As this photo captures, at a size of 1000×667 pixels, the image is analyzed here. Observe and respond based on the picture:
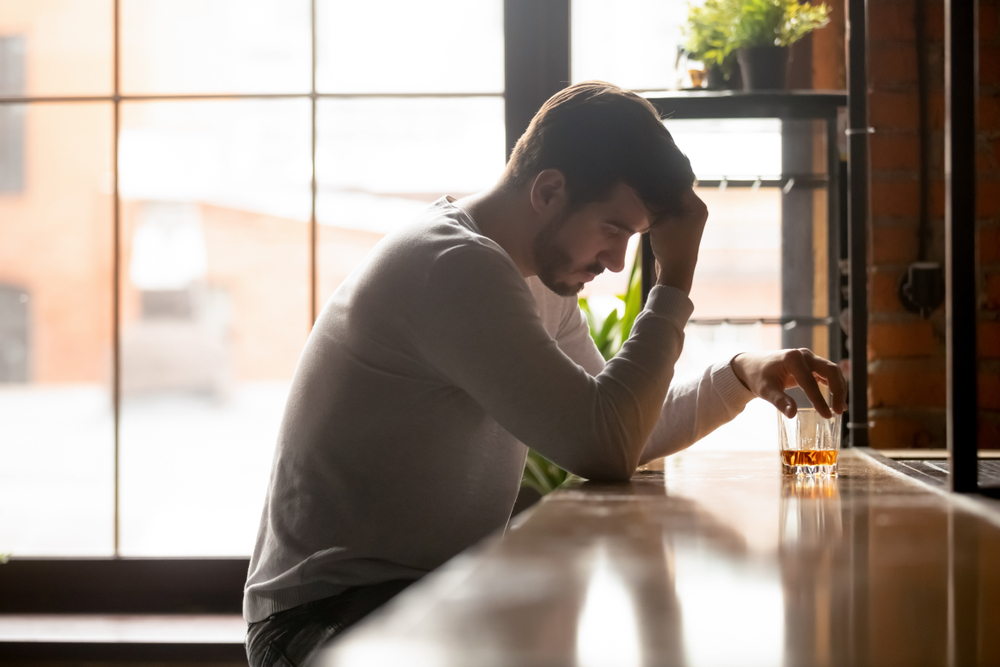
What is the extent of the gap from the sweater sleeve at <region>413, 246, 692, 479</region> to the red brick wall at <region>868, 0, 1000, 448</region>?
1.11 metres

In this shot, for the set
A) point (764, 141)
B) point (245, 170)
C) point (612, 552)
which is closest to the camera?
point (612, 552)

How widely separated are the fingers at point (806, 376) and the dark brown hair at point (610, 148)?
0.25 metres

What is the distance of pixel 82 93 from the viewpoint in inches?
84.6

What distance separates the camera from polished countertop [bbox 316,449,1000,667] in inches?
14.6

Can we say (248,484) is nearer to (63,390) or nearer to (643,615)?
(63,390)

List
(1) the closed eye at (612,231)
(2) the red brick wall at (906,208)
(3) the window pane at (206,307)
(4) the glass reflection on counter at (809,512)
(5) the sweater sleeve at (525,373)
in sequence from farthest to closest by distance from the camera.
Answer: (3) the window pane at (206,307)
(2) the red brick wall at (906,208)
(1) the closed eye at (612,231)
(5) the sweater sleeve at (525,373)
(4) the glass reflection on counter at (809,512)

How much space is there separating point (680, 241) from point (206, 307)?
1.38m

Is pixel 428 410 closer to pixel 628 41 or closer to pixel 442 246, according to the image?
pixel 442 246

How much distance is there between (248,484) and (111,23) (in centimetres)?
120

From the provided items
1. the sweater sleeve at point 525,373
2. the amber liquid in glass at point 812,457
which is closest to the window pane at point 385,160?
the sweater sleeve at point 525,373

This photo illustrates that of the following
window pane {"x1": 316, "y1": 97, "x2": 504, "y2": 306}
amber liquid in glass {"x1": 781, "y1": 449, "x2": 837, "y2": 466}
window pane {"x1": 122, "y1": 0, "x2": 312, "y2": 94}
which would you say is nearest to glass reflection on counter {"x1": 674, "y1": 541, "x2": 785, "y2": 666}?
amber liquid in glass {"x1": 781, "y1": 449, "x2": 837, "y2": 466}

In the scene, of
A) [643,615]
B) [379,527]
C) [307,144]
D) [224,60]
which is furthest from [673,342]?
[224,60]

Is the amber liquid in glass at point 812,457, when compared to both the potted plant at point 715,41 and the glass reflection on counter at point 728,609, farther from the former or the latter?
the potted plant at point 715,41

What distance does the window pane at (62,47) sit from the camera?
2.15 m
